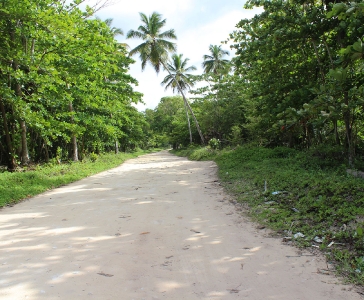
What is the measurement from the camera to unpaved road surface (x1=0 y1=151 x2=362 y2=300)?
260cm

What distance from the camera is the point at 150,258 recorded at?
130 inches

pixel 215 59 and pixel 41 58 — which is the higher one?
pixel 215 59

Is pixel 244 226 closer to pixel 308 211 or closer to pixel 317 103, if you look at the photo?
pixel 308 211

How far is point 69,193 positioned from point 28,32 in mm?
6349

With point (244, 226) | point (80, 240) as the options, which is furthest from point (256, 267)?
point (80, 240)

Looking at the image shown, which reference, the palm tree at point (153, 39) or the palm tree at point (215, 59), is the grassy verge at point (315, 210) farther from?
the palm tree at point (215, 59)

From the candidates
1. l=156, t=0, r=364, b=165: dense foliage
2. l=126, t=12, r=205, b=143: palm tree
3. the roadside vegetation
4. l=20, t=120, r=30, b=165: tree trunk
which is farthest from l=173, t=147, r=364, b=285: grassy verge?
l=126, t=12, r=205, b=143: palm tree

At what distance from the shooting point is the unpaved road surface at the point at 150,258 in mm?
2602

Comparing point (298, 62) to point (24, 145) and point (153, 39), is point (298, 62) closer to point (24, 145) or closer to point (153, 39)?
point (24, 145)

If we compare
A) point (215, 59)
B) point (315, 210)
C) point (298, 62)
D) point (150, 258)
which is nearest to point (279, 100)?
point (298, 62)

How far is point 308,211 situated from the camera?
15.1 feet

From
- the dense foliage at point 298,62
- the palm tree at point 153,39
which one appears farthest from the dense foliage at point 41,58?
the palm tree at point 153,39

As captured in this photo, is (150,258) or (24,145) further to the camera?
(24,145)

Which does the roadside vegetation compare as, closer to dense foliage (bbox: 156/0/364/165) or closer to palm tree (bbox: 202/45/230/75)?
dense foliage (bbox: 156/0/364/165)
